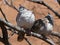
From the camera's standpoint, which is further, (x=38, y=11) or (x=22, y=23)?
(x=38, y=11)

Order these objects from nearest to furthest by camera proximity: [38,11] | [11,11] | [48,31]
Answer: [48,31] < [38,11] < [11,11]

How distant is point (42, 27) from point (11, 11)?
14.9 ft

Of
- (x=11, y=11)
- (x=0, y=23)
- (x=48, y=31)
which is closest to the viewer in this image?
(x=0, y=23)

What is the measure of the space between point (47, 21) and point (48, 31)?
237mm

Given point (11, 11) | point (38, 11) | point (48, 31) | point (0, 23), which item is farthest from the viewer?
point (11, 11)

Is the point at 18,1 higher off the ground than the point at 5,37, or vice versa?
the point at 5,37

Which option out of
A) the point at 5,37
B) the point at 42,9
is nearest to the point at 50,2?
the point at 42,9

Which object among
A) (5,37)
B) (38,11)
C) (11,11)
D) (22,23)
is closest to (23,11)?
(22,23)

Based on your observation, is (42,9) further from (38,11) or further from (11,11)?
(11,11)

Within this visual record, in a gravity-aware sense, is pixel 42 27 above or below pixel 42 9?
above

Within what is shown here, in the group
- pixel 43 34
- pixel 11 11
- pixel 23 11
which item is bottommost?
pixel 11 11

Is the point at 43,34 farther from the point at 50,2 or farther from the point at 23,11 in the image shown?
the point at 50,2

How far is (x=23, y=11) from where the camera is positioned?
3.42 meters

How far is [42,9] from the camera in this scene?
7477 mm
